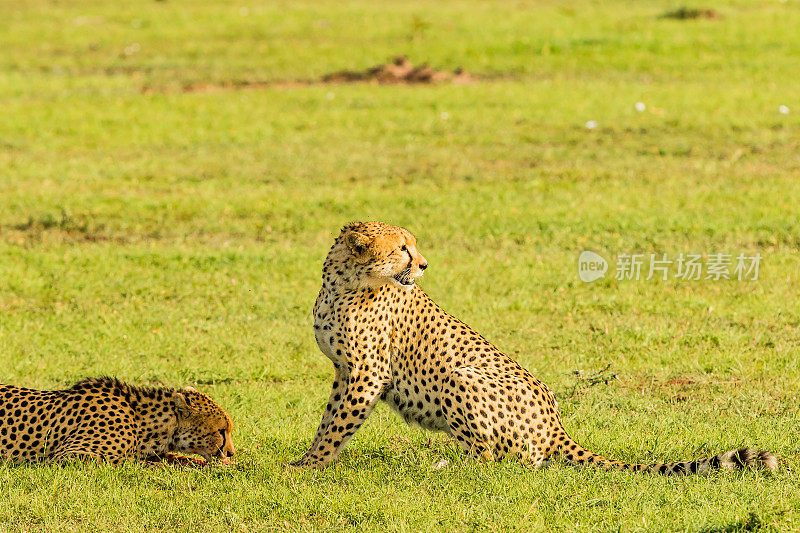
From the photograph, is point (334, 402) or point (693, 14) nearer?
point (334, 402)

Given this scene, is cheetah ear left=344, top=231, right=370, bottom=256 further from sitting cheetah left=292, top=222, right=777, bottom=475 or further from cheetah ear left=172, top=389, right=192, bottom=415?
cheetah ear left=172, top=389, right=192, bottom=415

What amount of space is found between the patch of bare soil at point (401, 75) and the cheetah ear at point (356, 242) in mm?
17707

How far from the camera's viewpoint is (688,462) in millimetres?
6629

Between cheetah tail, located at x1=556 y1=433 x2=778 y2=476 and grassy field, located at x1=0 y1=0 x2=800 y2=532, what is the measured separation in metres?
0.10

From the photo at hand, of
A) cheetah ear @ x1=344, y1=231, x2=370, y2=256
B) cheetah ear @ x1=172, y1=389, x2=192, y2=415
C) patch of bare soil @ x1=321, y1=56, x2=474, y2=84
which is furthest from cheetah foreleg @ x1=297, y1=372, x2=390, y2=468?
patch of bare soil @ x1=321, y1=56, x2=474, y2=84

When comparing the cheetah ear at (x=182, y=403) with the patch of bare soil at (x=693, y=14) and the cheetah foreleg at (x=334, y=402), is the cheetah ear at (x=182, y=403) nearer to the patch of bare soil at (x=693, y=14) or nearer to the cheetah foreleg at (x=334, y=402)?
the cheetah foreleg at (x=334, y=402)

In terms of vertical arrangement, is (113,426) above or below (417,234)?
above

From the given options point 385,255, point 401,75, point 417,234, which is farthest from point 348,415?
point 401,75

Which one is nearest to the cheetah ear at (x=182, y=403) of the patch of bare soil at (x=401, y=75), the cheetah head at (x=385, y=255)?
the cheetah head at (x=385, y=255)

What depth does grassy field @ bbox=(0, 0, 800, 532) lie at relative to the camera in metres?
6.78

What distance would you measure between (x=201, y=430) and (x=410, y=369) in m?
1.46

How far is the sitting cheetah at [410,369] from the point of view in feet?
22.8

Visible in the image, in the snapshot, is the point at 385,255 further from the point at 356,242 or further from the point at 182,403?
the point at 182,403

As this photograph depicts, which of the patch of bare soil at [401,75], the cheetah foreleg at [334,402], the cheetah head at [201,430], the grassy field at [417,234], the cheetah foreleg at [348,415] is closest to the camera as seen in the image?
the grassy field at [417,234]
